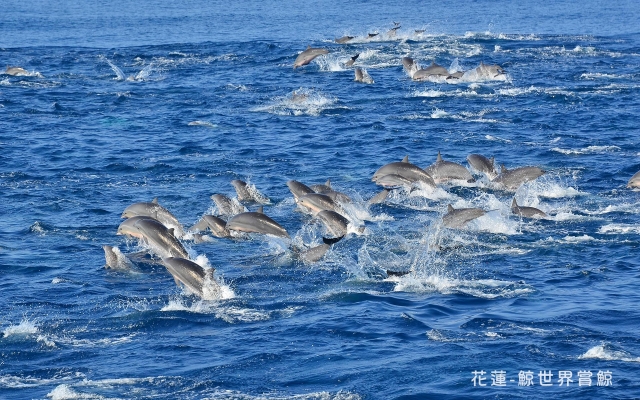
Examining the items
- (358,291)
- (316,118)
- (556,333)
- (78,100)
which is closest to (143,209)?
(358,291)

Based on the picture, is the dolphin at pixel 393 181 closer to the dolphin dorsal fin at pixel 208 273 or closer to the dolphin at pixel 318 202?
the dolphin at pixel 318 202

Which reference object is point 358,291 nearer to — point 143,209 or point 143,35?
point 143,209

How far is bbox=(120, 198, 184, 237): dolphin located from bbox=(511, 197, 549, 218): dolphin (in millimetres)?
8707

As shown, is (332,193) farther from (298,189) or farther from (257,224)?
(257,224)

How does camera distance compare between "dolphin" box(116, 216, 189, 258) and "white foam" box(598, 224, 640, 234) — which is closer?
"dolphin" box(116, 216, 189, 258)

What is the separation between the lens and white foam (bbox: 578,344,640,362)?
18.2 meters

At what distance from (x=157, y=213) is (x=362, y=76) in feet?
81.6

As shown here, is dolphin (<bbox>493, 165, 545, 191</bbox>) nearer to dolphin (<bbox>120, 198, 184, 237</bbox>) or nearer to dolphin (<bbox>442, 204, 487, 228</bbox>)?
dolphin (<bbox>442, 204, 487, 228</bbox>)

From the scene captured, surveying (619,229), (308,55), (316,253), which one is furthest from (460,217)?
(308,55)

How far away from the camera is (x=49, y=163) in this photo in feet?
118

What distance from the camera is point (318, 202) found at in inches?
1051

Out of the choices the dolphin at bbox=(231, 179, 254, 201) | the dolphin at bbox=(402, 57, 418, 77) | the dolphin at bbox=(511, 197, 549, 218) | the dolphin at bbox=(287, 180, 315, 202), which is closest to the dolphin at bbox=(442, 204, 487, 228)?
the dolphin at bbox=(511, 197, 549, 218)

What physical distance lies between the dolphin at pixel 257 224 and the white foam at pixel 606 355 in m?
9.18

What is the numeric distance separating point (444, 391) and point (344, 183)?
15569mm
